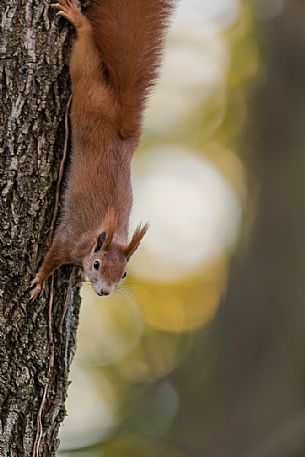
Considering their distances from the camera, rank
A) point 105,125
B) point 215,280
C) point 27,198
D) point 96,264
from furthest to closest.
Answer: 1. point 215,280
2. point 96,264
3. point 105,125
4. point 27,198

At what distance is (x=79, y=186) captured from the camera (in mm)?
2684

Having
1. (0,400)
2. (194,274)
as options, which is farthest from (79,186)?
(194,274)

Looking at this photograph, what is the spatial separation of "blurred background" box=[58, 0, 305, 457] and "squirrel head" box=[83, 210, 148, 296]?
0.24m

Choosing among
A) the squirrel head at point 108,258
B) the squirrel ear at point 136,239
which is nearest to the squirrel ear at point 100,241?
the squirrel head at point 108,258

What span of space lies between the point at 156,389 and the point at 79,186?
9.35 ft

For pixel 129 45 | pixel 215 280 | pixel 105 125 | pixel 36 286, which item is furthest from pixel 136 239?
pixel 215 280

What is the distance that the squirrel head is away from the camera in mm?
2842

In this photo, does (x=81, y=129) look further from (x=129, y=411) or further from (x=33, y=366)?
(x=129, y=411)

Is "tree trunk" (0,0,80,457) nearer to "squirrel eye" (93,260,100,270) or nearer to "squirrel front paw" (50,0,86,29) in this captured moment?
"squirrel front paw" (50,0,86,29)

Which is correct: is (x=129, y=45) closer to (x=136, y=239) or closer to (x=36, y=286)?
Answer: (x=136, y=239)

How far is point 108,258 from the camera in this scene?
292 cm

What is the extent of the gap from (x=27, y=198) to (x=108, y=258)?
20.1 inches

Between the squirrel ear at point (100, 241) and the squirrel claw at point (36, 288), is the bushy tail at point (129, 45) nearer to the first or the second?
the squirrel ear at point (100, 241)

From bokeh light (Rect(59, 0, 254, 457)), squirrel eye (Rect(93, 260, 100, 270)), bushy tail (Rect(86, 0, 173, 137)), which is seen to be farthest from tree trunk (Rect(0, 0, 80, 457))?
bokeh light (Rect(59, 0, 254, 457))
